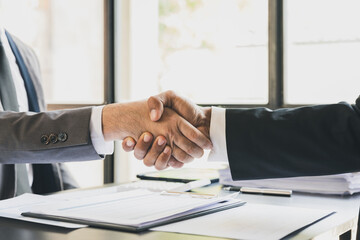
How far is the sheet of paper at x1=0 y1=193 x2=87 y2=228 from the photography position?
3.42ft

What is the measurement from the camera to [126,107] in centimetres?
164

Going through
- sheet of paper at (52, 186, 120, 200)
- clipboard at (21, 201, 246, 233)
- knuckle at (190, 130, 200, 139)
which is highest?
knuckle at (190, 130, 200, 139)

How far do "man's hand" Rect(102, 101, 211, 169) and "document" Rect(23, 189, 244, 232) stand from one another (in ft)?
0.94

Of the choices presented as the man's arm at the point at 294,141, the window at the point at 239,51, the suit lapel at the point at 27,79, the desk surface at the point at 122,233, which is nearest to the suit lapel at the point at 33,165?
the suit lapel at the point at 27,79

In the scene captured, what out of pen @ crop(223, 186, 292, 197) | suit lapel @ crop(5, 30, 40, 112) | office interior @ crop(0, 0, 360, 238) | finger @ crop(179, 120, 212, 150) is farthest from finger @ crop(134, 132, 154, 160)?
office interior @ crop(0, 0, 360, 238)

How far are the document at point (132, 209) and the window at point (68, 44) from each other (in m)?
2.40

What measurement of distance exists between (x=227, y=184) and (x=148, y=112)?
0.35 m

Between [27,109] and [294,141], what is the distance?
1.37 meters

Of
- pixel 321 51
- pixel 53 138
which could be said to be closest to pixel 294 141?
pixel 53 138

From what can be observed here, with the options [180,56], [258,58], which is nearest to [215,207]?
[258,58]

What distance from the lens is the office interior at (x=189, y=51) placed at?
2.99 m

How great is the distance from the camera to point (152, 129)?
1.65 meters

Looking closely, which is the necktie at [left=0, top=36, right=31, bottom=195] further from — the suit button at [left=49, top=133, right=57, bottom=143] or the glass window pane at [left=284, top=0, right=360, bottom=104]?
the glass window pane at [left=284, top=0, right=360, bottom=104]

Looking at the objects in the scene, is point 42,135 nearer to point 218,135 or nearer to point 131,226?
point 218,135
